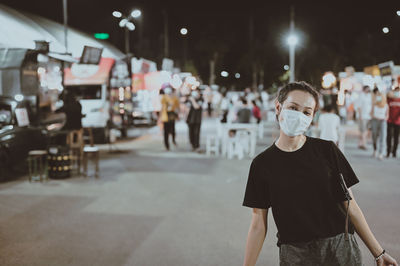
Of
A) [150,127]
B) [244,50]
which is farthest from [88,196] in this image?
[244,50]

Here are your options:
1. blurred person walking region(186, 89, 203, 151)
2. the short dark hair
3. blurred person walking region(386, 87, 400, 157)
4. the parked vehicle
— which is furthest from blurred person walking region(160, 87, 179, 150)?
the short dark hair

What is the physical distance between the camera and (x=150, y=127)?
26969 mm

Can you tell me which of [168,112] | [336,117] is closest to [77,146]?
[168,112]

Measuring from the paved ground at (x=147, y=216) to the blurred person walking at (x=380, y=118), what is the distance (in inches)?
53.6

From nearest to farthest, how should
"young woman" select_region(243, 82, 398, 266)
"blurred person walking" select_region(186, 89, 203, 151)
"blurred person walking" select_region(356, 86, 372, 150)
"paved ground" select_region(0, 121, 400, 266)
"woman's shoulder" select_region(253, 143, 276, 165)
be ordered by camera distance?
"young woman" select_region(243, 82, 398, 266) < "woman's shoulder" select_region(253, 143, 276, 165) < "paved ground" select_region(0, 121, 400, 266) < "blurred person walking" select_region(186, 89, 203, 151) < "blurred person walking" select_region(356, 86, 372, 150)

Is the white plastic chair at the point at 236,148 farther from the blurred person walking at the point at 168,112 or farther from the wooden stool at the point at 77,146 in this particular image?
the wooden stool at the point at 77,146

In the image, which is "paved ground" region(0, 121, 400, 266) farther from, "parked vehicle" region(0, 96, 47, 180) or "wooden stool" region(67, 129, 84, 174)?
"wooden stool" region(67, 129, 84, 174)

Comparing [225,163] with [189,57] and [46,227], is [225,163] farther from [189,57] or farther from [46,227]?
[189,57]

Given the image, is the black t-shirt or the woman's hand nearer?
the black t-shirt

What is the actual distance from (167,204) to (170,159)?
557 cm

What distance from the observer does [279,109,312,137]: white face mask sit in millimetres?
2559

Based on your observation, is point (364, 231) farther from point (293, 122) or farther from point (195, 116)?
point (195, 116)

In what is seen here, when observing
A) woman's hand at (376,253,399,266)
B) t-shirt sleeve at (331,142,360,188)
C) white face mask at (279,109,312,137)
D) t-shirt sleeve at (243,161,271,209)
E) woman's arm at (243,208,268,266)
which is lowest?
woman's hand at (376,253,399,266)

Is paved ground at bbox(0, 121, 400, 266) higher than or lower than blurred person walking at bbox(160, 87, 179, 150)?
lower
